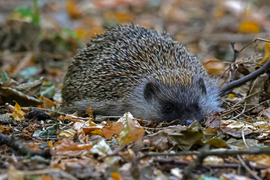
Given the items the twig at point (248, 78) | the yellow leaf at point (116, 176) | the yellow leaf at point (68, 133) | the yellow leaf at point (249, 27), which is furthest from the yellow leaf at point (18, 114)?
the yellow leaf at point (249, 27)

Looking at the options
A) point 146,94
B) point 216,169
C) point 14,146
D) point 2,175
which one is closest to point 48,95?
point 146,94

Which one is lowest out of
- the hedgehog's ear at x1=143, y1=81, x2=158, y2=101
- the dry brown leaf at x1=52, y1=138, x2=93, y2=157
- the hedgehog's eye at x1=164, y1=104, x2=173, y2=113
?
the dry brown leaf at x1=52, y1=138, x2=93, y2=157

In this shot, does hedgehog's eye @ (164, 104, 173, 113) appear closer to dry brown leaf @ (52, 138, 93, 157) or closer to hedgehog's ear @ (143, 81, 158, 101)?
hedgehog's ear @ (143, 81, 158, 101)

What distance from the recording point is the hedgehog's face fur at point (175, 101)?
557 centimetres

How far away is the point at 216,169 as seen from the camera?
3.75 m

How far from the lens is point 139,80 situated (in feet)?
20.2

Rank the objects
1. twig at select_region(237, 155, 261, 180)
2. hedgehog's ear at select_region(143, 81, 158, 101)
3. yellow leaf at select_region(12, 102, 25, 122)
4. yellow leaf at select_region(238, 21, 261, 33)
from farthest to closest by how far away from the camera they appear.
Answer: yellow leaf at select_region(238, 21, 261, 33) < hedgehog's ear at select_region(143, 81, 158, 101) < yellow leaf at select_region(12, 102, 25, 122) < twig at select_region(237, 155, 261, 180)

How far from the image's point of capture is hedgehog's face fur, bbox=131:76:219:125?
557 cm

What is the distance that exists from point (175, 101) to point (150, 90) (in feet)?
1.98

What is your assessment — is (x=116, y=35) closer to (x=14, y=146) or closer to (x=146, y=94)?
(x=146, y=94)

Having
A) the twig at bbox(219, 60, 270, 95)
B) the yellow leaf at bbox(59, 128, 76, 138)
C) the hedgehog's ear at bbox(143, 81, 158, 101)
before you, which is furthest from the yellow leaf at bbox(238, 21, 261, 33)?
the yellow leaf at bbox(59, 128, 76, 138)

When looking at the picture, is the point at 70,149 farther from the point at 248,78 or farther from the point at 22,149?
the point at 248,78

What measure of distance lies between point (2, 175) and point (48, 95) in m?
4.31

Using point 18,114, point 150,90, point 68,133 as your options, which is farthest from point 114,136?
point 18,114
